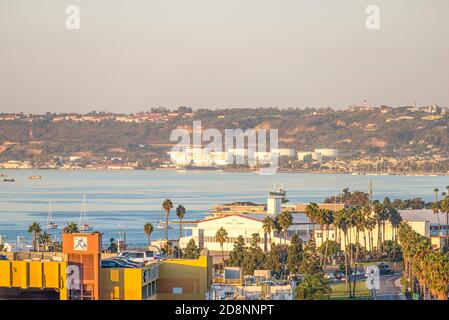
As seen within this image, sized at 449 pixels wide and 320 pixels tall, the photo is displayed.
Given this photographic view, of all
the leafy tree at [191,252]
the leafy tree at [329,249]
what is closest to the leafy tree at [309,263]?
the leafy tree at [329,249]

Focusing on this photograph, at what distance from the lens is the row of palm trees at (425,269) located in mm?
25047

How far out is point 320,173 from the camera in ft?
443

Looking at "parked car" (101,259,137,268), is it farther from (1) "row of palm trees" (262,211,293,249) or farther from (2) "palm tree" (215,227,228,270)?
(2) "palm tree" (215,227,228,270)

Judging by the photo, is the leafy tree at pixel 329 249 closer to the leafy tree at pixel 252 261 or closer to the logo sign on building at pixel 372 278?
the logo sign on building at pixel 372 278

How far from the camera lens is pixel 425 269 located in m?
26.7

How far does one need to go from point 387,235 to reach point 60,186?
7089 cm

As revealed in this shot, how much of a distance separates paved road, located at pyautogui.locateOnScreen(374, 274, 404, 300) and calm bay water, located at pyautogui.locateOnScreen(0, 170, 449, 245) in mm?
19757

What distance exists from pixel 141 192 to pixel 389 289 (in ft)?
250

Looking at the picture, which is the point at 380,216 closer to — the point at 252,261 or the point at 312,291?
the point at 252,261

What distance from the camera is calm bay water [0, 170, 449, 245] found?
72.9m

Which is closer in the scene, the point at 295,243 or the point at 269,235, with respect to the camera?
the point at 295,243

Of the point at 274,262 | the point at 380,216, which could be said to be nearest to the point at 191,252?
the point at 274,262
